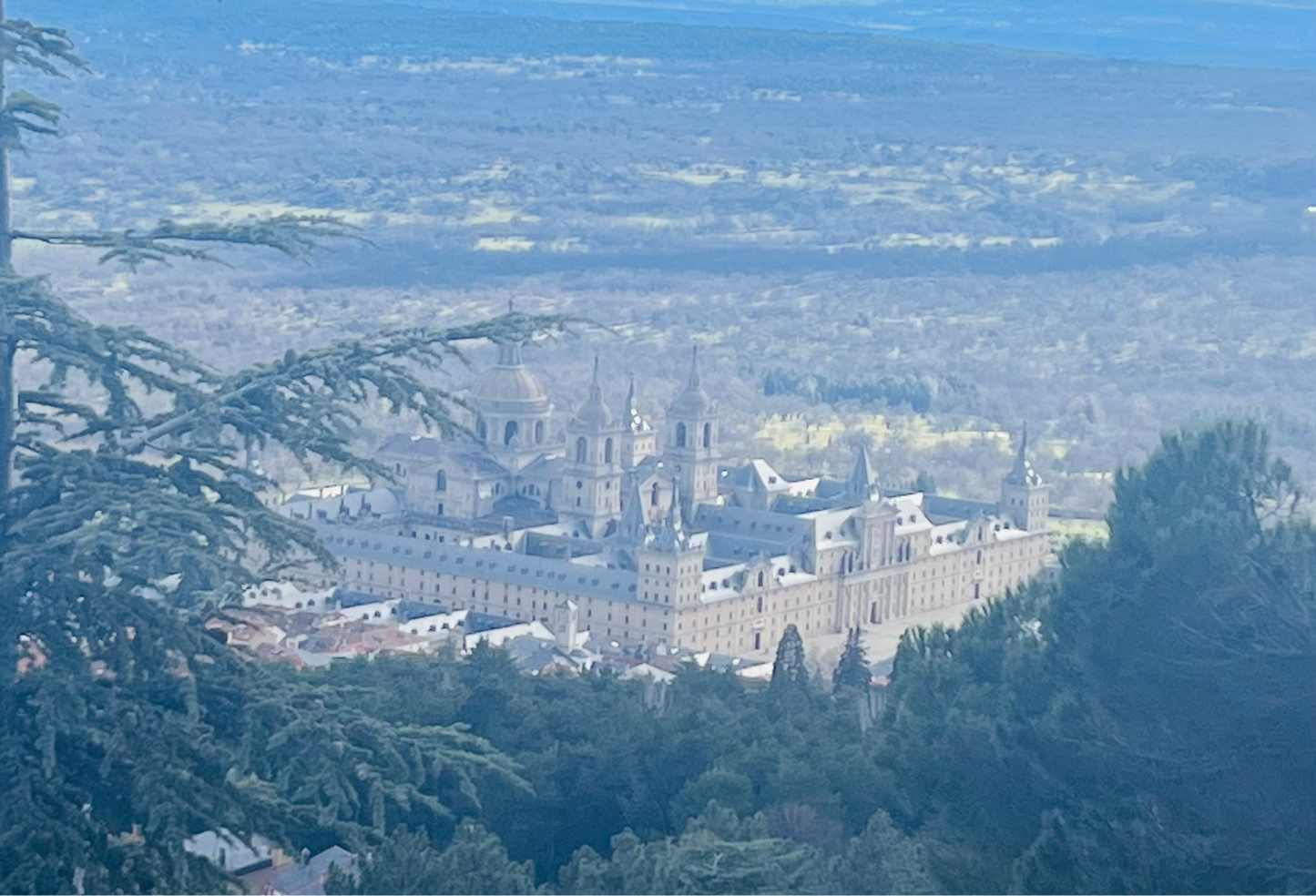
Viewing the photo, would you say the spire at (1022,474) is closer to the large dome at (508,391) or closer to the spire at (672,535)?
the large dome at (508,391)

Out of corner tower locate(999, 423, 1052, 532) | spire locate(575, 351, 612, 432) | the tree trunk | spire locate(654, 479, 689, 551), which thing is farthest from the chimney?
the tree trunk

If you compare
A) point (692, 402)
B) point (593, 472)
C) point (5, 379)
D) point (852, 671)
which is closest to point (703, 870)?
point (5, 379)

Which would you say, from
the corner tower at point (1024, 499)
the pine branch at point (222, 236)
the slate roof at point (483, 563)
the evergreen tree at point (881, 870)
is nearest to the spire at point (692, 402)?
the corner tower at point (1024, 499)

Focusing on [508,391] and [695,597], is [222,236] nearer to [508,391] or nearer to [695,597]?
[695,597]

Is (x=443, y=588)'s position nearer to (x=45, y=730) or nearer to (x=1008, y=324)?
(x=45, y=730)

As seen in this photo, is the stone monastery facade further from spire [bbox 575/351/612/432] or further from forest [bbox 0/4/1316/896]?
forest [bbox 0/4/1316/896]
